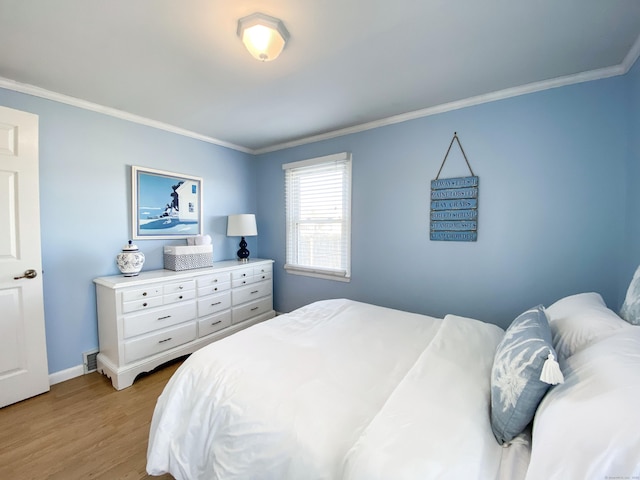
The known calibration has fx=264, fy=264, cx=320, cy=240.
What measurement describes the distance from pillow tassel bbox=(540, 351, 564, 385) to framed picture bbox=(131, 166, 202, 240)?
323cm

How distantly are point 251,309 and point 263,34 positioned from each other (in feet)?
9.29

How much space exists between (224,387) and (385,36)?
204cm

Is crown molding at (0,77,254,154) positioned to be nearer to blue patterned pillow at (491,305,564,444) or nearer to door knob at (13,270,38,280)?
door knob at (13,270,38,280)

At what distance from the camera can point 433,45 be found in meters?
1.62

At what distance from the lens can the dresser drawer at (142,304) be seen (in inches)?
87.4

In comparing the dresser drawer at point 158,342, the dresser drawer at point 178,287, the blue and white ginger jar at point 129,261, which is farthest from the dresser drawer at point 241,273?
the blue and white ginger jar at point 129,261

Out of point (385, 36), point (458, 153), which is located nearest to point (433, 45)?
point (385, 36)

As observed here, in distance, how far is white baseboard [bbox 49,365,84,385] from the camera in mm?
2252

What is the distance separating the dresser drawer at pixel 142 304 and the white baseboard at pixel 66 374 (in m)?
0.81

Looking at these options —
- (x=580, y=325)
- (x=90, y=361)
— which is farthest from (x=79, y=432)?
(x=580, y=325)

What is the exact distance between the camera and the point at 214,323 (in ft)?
9.56

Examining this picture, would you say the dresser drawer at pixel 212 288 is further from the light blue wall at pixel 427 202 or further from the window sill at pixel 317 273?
the window sill at pixel 317 273

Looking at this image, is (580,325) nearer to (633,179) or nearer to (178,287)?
(633,179)

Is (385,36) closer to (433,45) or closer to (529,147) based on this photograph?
(433,45)
